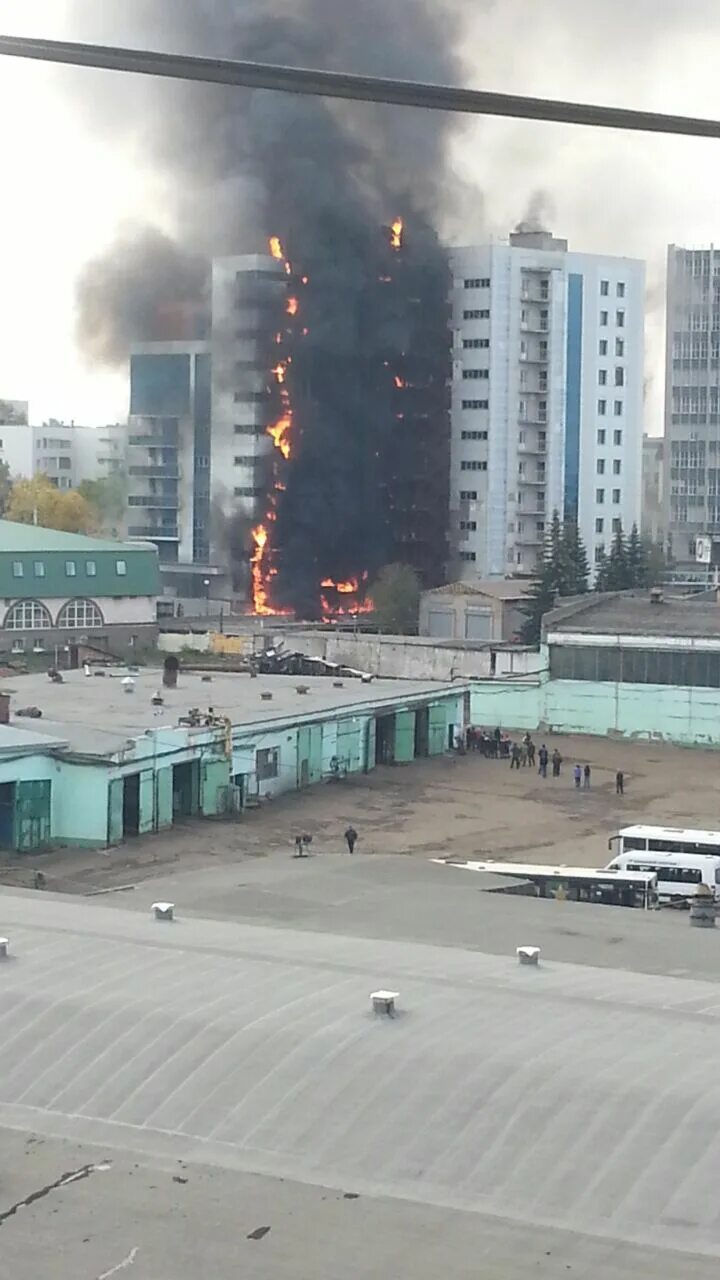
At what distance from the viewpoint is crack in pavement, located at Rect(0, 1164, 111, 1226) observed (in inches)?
236

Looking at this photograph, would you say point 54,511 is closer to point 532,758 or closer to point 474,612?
point 474,612

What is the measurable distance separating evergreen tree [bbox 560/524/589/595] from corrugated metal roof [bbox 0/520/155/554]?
7633mm

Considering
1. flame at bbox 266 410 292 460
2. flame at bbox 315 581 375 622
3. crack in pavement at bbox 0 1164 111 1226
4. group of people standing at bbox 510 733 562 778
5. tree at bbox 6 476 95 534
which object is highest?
flame at bbox 266 410 292 460

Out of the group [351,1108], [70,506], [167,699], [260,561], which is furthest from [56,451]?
[351,1108]

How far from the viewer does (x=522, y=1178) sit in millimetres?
6098

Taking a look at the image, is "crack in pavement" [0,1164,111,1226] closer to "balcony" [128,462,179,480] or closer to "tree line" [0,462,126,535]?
"tree line" [0,462,126,535]

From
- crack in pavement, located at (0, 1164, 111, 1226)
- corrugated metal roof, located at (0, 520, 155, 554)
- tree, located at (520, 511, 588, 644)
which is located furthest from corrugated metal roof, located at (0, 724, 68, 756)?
tree, located at (520, 511, 588, 644)

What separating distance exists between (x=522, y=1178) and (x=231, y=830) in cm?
1085

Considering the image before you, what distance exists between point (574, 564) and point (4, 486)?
58.6 feet

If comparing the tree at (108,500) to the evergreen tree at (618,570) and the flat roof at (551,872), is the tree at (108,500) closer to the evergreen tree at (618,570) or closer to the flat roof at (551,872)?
the evergreen tree at (618,570)

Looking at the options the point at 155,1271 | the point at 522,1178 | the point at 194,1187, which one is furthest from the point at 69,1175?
the point at 522,1178

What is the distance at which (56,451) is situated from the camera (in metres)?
55.2

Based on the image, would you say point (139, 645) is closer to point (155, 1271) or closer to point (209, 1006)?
point (209, 1006)

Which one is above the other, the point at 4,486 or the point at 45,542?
the point at 4,486
